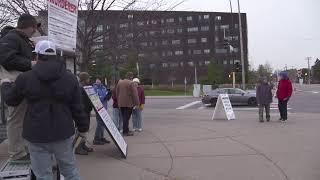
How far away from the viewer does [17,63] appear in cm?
620

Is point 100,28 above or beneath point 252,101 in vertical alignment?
above

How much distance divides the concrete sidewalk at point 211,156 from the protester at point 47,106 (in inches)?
110

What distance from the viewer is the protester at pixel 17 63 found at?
6.21 meters

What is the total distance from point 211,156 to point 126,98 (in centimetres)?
400

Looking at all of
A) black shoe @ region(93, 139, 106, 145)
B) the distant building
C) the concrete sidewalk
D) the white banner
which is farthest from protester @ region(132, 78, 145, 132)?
the distant building

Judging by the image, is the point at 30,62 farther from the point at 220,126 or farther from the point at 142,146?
the point at 220,126

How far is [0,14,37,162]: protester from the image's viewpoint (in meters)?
6.21

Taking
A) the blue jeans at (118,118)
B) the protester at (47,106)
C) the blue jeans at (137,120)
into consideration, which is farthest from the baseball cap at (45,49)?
the blue jeans at (137,120)

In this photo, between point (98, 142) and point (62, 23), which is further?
point (98, 142)

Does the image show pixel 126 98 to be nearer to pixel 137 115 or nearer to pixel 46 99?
pixel 137 115

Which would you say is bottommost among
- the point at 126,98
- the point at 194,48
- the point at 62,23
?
the point at 126,98

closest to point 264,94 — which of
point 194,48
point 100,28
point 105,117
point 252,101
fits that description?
point 100,28

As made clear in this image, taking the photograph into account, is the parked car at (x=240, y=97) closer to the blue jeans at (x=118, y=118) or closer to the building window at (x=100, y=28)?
the building window at (x=100, y=28)

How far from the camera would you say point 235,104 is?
112 ft
